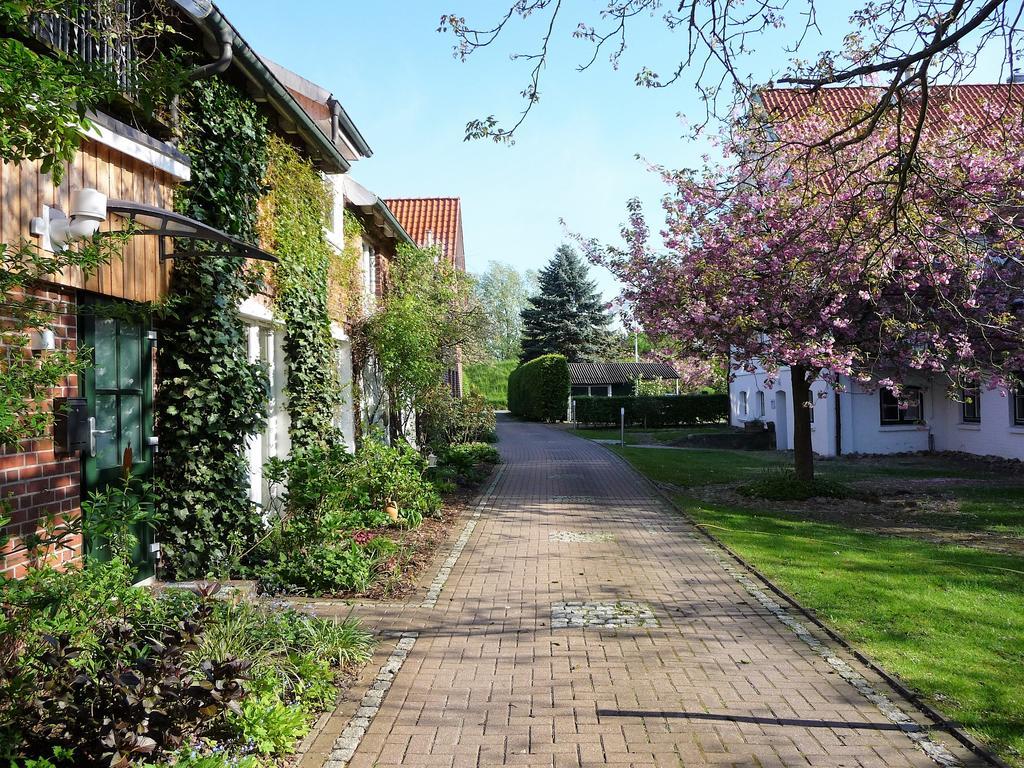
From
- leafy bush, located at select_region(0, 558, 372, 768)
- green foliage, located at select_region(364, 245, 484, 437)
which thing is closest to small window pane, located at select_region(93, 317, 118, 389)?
leafy bush, located at select_region(0, 558, 372, 768)

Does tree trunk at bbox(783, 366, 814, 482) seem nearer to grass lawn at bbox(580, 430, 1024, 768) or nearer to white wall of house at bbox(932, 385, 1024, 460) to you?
grass lawn at bbox(580, 430, 1024, 768)

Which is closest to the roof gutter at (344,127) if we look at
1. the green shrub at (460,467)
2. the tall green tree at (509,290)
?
the green shrub at (460,467)

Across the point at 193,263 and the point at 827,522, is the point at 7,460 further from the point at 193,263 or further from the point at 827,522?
the point at 827,522

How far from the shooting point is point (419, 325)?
13836 mm

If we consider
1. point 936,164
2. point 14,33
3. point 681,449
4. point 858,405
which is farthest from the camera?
point 681,449

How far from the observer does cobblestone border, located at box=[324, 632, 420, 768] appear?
3834 millimetres

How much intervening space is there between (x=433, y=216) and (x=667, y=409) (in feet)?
54.2

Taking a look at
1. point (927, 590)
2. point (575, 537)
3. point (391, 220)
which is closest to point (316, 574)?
point (575, 537)

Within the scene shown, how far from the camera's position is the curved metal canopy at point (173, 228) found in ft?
18.1

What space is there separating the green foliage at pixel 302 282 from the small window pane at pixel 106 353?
266cm

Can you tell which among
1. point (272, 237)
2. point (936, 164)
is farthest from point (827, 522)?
point (272, 237)

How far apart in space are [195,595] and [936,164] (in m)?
10.9

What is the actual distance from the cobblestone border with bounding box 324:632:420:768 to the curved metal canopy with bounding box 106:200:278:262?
3.01 m

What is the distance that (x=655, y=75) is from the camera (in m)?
6.18
